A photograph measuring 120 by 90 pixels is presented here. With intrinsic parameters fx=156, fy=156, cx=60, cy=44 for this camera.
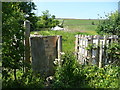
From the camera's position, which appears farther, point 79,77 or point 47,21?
point 47,21

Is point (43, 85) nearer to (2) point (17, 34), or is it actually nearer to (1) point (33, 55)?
(1) point (33, 55)

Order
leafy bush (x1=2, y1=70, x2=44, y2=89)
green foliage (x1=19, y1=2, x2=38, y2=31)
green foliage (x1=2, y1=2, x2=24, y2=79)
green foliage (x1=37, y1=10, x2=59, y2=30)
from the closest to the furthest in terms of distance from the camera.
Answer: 1. green foliage (x1=2, y1=2, x2=24, y2=79)
2. leafy bush (x1=2, y1=70, x2=44, y2=89)
3. green foliage (x1=37, y1=10, x2=59, y2=30)
4. green foliage (x1=19, y1=2, x2=38, y2=31)

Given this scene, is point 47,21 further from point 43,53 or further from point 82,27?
point 43,53

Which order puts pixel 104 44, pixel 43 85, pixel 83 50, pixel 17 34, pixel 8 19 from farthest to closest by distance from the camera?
pixel 83 50
pixel 104 44
pixel 43 85
pixel 17 34
pixel 8 19

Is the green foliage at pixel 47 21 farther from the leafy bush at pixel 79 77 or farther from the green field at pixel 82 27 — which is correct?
the leafy bush at pixel 79 77

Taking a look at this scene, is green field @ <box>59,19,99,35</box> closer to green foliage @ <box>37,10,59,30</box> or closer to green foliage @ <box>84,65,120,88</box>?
green foliage @ <box>37,10,59,30</box>

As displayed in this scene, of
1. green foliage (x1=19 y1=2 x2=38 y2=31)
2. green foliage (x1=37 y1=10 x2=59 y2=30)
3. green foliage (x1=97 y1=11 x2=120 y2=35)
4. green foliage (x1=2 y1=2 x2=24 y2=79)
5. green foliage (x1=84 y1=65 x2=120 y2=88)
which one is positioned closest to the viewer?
green foliage (x1=2 y1=2 x2=24 y2=79)

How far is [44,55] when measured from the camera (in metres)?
4.46

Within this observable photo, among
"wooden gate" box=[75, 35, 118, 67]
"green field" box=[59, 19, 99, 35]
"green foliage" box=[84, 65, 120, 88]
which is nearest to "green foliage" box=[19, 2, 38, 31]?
"green field" box=[59, 19, 99, 35]

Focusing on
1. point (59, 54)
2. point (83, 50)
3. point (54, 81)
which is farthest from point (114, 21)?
point (54, 81)

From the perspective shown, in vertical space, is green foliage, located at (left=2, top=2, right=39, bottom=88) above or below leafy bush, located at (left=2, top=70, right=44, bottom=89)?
above

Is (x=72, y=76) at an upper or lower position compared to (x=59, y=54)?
lower

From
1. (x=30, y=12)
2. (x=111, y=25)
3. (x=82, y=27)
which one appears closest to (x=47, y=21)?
(x=30, y=12)

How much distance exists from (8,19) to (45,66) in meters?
1.84
